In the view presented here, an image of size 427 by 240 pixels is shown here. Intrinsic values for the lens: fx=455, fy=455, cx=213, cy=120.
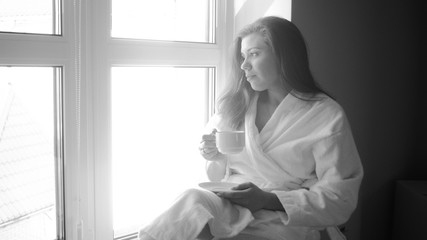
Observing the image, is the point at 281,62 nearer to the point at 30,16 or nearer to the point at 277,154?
the point at 277,154

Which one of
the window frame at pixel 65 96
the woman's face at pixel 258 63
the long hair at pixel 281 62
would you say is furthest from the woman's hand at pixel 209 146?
the window frame at pixel 65 96

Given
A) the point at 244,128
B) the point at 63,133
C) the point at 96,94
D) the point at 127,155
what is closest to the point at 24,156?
the point at 63,133

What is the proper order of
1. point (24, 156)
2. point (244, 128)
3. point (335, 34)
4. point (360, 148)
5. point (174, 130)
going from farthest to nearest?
point (360, 148), point (335, 34), point (174, 130), point (244, 128), point (24, 156)

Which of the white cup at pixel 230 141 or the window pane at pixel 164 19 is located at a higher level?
→ the window pane at pixel 164 19

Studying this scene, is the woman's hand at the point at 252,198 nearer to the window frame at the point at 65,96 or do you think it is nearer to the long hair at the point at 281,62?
the long hair at the point at 281,62

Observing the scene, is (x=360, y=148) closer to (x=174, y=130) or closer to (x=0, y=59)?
(x=174, y=130)

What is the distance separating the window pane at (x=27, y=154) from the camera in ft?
4.66

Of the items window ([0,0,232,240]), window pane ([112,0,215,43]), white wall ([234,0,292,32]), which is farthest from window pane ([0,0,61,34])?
white wall ([234,0,292,32])

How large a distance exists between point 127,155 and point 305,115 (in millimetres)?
710

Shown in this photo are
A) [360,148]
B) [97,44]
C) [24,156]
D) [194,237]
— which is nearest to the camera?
[194,237]

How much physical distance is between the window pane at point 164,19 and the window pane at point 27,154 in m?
0.36

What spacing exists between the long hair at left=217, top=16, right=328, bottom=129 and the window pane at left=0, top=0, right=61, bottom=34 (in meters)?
0.67

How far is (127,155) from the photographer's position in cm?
180

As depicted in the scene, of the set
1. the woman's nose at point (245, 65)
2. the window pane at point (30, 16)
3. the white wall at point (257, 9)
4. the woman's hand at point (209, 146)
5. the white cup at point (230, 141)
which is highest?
the white wall at point (257, 9)
